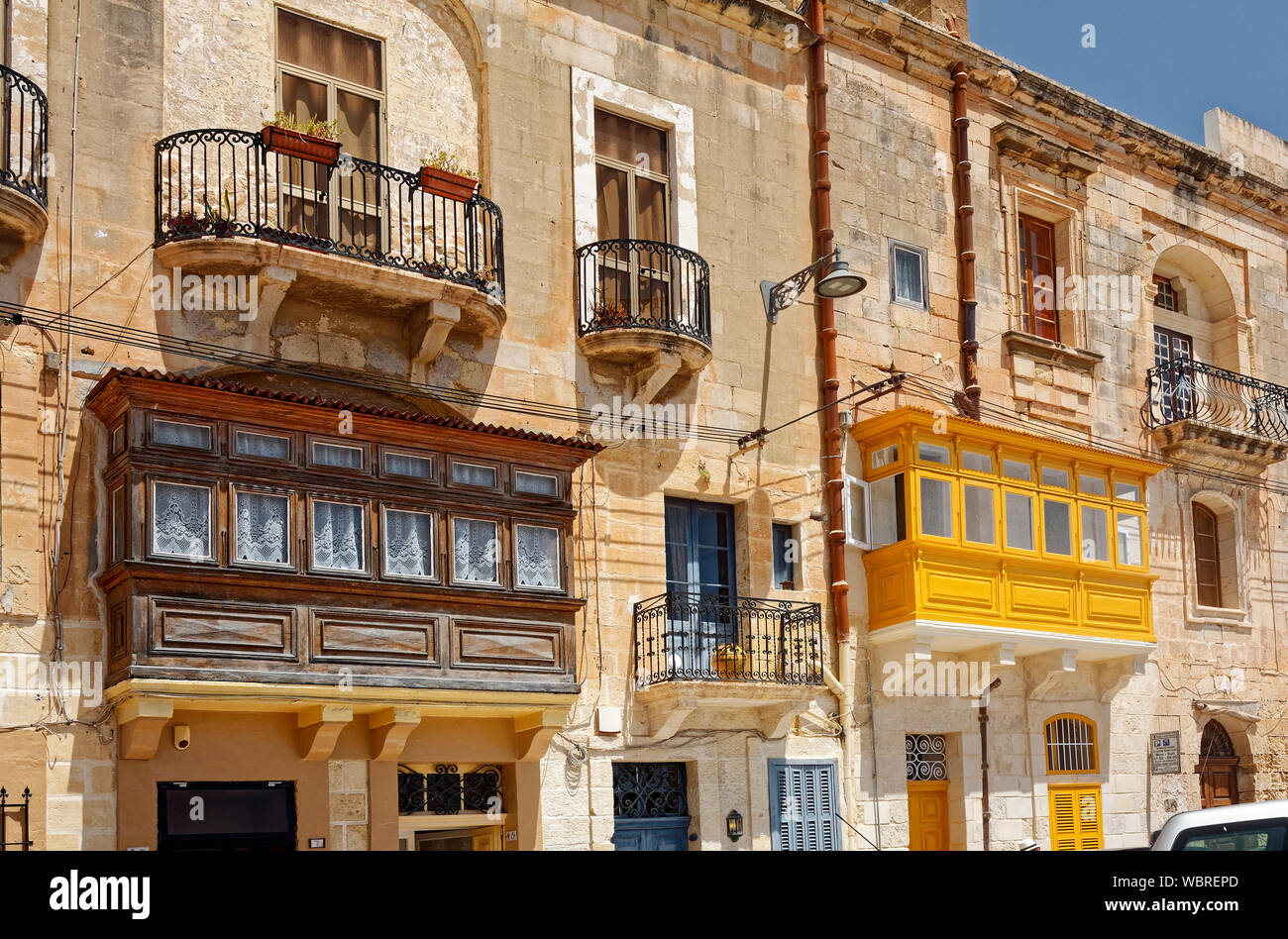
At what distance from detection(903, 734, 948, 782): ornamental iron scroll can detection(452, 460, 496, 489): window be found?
21.4 ft

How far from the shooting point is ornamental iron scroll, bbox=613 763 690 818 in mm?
14648

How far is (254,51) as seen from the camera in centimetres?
1373

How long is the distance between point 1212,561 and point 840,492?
26.3ft

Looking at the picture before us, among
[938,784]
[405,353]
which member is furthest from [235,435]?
[938,784]

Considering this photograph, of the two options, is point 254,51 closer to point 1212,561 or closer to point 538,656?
point 538,656

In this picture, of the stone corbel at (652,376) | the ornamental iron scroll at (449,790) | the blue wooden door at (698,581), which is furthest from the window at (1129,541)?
the ornamental iron scroll at (449,790)

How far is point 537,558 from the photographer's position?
13.5 meters

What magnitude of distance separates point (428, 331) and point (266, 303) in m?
1.57

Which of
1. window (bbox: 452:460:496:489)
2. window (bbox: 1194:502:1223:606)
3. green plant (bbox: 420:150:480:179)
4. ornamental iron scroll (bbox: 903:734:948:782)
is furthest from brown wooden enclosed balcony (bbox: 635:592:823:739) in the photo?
window (bbox: 1194:502:1223:606)

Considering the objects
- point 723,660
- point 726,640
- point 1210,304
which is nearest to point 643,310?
point 726,640

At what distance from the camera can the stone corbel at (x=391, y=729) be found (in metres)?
12.4

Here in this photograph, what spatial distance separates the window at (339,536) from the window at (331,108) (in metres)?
2.65

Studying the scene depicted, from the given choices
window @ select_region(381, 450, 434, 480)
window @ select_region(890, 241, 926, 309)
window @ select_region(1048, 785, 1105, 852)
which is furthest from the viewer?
window @ select_region(890, 241, 926, 309)

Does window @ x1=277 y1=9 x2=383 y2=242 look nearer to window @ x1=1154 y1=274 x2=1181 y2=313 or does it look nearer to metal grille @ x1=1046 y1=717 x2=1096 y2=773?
metal grille @ x1=1046 y1=717 x2=1096 y2=773
